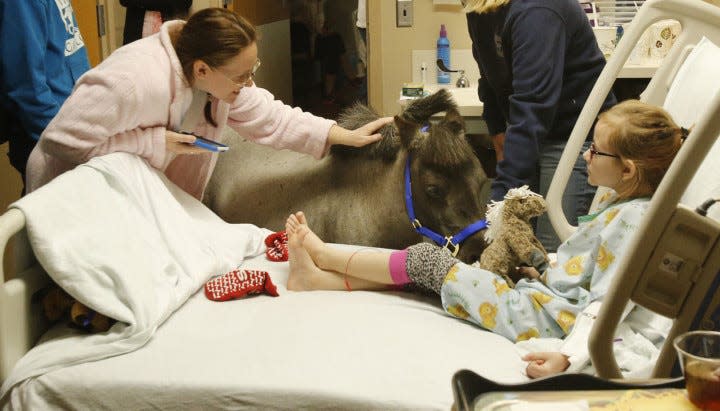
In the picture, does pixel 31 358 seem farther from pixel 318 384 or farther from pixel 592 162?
pixel 592 162

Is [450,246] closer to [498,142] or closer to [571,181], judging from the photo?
[571,181]

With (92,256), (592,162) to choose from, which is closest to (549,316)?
(592,162)

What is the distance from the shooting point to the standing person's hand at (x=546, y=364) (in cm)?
164

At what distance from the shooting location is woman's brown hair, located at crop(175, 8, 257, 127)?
2180 mm

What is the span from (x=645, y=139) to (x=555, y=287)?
40cm

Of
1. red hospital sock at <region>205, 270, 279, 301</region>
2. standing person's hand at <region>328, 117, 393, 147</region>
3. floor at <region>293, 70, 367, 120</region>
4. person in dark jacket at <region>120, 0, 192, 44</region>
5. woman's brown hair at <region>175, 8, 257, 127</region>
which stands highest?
woman's brown hair at <region>175, 8, 257, 127</region>

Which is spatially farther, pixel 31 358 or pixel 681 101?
pixel 681 101

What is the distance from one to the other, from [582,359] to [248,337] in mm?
720

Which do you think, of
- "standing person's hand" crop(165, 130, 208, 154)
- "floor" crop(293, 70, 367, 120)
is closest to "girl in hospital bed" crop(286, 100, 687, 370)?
"standing person's hand" crop(165, 130, 208, 154)

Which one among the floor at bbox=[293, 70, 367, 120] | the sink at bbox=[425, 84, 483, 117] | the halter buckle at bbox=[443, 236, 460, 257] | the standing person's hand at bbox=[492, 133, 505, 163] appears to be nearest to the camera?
the halter buckle at bbox=[443, 236, 460, 257]

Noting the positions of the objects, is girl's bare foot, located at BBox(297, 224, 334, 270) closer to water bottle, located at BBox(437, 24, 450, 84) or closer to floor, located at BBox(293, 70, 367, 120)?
water bottle, located at BBox(437, 24, 450, 84)

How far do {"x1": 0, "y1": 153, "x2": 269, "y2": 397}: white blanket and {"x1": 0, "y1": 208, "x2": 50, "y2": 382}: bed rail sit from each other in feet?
0.10

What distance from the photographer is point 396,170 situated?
2.51 metres

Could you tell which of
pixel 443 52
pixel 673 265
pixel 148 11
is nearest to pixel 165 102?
pixel 148 11
